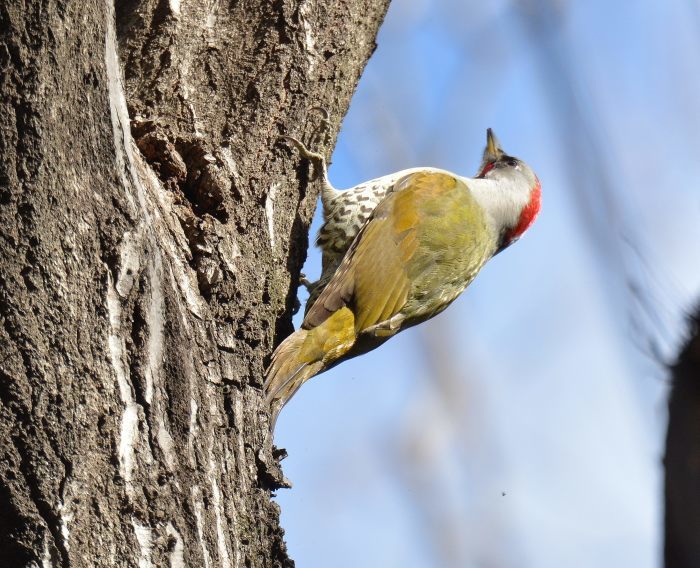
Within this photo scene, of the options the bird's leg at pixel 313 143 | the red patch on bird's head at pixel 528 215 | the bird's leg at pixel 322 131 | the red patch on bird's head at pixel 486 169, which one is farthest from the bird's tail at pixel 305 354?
the red patch on bird's head at pixel 486 169

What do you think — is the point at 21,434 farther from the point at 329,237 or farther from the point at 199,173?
the point at 329,237

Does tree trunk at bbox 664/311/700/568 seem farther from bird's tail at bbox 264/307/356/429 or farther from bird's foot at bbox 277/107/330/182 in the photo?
bird's foot at bbox 277/107/330/182

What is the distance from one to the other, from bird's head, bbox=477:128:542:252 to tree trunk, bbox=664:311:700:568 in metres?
3.58

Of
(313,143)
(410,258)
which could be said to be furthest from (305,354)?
(410,258)

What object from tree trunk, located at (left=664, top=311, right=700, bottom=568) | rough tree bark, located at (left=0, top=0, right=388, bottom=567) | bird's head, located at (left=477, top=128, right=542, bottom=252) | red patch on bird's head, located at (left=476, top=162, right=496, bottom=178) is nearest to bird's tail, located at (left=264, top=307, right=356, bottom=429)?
rough tree bark, located at (left=0, top=0, right=388, bottom=567)

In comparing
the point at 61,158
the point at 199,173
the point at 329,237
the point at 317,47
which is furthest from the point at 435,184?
the point at 61,158

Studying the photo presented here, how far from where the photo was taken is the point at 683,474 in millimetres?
1109

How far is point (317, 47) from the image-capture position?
3.27 metres

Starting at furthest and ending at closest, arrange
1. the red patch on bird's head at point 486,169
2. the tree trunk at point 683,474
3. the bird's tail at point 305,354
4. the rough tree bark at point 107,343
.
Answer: the red patch on bird's head at point 486,169 → the bird's tail at point 305,354 → the rough tree bark at point 107,343 → the tree trunk at point 683,474

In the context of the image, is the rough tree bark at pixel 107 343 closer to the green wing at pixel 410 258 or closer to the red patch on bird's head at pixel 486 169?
the green wing at pixel 410 258

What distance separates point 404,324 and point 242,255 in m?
1.26

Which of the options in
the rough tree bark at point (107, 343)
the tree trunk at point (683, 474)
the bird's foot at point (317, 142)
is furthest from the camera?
the bird's foot at point (317, 142)

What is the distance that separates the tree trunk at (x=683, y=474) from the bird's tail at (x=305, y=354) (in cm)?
187

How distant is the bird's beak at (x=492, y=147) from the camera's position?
538 centimetres
